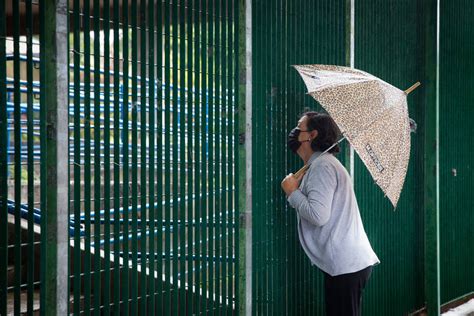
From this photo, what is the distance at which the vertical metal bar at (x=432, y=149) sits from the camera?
6.77m

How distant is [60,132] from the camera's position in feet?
10.6

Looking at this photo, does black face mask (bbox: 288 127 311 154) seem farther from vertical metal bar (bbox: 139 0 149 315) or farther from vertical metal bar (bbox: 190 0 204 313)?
vertical metal bar (bbox: 139 0 149 315)

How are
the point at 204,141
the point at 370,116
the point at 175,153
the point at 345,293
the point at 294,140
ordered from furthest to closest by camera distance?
the point at 294,140, the point at 345,293, the point at 370,116, the point at 204,141, the point at 175,153

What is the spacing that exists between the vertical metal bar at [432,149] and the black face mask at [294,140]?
2.59 meters

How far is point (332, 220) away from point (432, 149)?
273cm

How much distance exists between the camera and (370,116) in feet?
14.1

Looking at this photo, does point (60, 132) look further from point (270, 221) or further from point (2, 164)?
point (270, 221)

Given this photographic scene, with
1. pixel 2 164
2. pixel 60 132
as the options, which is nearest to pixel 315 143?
pixel 60 132

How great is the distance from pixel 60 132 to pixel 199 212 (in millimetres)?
1194

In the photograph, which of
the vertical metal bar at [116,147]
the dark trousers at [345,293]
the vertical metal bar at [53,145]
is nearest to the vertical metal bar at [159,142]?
the vertical metal bar at [116,147]

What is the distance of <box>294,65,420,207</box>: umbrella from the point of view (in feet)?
13.6

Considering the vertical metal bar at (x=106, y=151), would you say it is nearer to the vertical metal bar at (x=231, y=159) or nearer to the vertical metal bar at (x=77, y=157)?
the vertical metal bar at (x=77, y=157)
